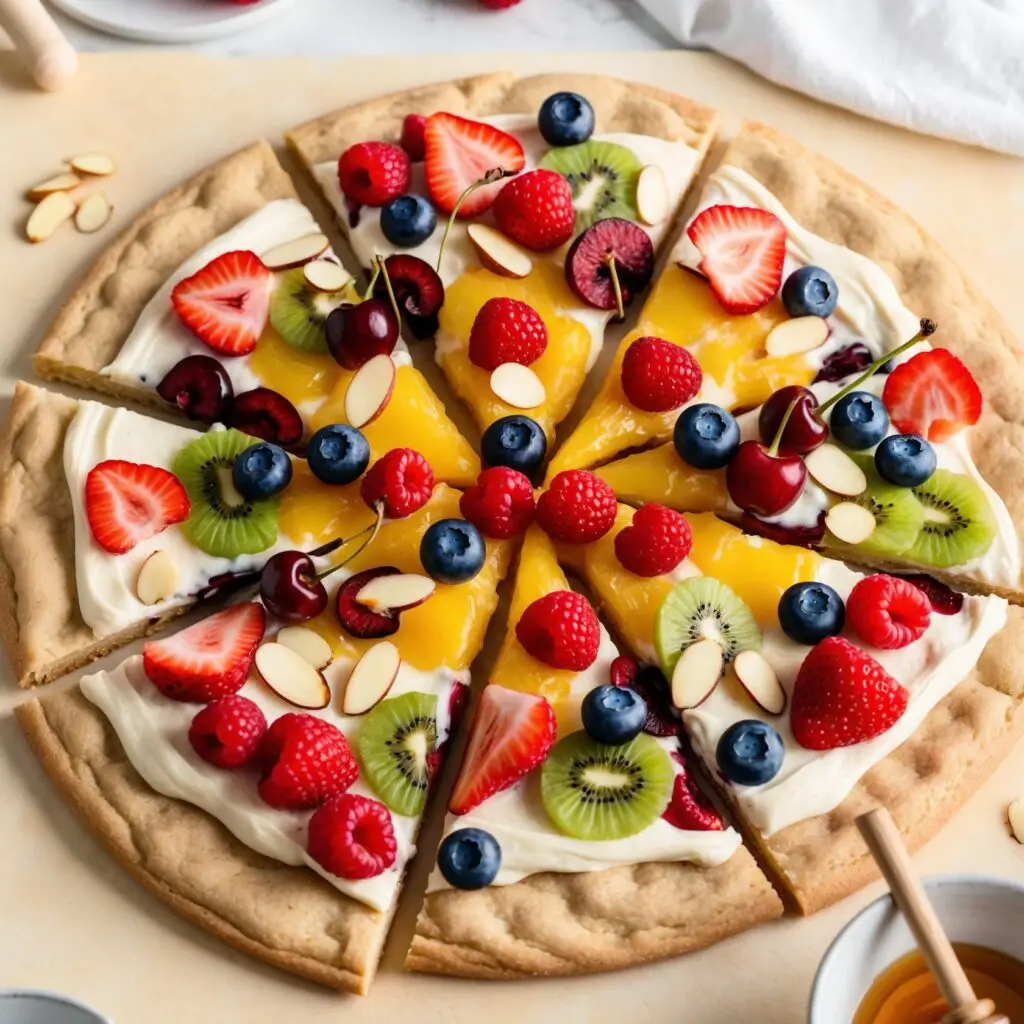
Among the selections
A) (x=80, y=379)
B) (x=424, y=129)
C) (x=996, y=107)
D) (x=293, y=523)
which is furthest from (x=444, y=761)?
(x=996, y=107)

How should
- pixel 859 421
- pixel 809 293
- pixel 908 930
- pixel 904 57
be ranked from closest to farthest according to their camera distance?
pixel 908 930, pixel 859 421, pixel 809 293, pixel 904 57

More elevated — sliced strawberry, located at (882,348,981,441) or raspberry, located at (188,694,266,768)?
sliced strawberry, located at (882,348,981,441)

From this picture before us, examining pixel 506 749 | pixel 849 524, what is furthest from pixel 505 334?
pixel 506 749

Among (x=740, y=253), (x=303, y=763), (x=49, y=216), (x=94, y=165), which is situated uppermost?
(x=740, y=253)

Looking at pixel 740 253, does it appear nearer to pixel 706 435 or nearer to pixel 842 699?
pixel 706 435

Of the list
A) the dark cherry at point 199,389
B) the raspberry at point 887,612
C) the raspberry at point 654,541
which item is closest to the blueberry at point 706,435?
the raspberry at point 654,541

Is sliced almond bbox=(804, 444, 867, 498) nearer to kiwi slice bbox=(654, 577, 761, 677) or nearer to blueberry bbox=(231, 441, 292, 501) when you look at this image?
kiwi slice bbox=(654, 577, 761, 677)

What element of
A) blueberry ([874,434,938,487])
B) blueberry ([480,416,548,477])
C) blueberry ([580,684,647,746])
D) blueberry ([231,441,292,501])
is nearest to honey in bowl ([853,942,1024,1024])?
blueberry ([580,684,647,746])
